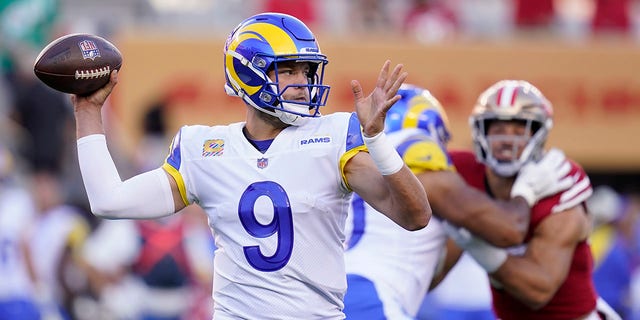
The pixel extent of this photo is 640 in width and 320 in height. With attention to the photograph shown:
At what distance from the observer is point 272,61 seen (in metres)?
4.41

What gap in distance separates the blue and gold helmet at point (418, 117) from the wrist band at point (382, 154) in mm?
1357

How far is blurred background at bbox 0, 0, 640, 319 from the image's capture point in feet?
37.1

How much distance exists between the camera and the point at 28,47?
12.5 meters

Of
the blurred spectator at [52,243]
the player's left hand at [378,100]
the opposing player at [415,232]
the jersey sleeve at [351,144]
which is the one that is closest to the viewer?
the player's left hand at [378,100]

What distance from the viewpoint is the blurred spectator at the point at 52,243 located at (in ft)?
35.8

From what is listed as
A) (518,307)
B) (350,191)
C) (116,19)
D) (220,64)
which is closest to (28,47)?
(116,19)

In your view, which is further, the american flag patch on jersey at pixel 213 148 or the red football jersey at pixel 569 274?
the red football jersey at pixel 569 274

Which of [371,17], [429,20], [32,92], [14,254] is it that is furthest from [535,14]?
[14,254]

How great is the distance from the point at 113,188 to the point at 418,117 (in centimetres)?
169

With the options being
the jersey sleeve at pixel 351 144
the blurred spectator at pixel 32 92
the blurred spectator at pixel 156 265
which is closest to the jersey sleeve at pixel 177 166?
the jersey sleeve at pixel 351 144

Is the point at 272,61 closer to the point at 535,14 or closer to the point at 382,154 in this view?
the point at 382,154

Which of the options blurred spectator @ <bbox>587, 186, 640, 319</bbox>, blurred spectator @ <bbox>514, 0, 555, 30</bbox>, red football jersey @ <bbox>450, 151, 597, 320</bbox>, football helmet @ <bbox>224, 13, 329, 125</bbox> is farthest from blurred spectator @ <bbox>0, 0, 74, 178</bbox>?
football helmet @ <bbox>224, 13, 329, 125</bbox>

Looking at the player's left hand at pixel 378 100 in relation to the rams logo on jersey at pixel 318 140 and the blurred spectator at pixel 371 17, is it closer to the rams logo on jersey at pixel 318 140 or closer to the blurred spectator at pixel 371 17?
the rams logo on jersey at pixel 318 140

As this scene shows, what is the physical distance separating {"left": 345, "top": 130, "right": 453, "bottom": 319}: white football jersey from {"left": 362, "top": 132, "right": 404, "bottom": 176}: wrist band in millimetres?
1043
